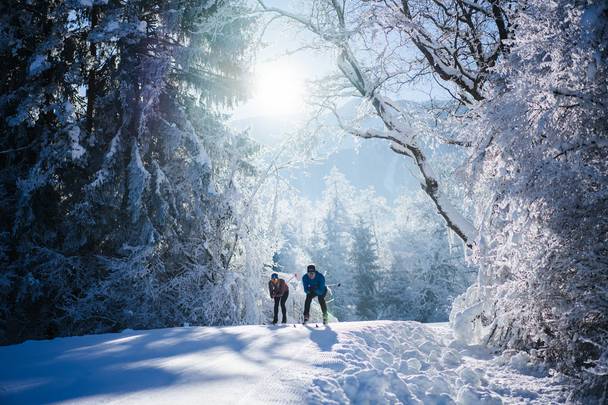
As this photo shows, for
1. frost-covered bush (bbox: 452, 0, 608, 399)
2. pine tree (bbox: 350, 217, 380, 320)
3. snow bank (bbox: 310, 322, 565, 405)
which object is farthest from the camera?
pine tree (bbox: 350, 217, 380, 320)

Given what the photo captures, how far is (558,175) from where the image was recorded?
155 inches

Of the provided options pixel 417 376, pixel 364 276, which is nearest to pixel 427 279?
pixel 364 276

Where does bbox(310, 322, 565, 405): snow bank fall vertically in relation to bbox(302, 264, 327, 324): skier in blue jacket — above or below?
below

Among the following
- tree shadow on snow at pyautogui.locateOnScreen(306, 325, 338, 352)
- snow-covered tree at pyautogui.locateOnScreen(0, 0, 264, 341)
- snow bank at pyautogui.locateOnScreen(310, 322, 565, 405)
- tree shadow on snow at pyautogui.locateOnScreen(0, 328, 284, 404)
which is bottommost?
snow bank at pyautogui.locateOnScreen(310, 322, 565, 405)

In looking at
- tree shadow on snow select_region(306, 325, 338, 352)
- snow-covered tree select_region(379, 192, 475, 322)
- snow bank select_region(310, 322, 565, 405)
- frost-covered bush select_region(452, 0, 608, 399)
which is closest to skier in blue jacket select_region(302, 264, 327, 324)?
tree shadow on snow select_region(306, 325, 338, 352)

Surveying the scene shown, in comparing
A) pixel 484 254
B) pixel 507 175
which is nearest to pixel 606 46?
pixel 507 175

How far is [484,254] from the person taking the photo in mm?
6316

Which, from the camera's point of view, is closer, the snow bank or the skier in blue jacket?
the snow bank

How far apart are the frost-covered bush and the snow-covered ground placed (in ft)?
2.98

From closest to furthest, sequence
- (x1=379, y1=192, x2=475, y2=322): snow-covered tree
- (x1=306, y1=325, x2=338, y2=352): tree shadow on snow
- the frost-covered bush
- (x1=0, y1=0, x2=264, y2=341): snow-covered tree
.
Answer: the frost-covered bush
(x1=306, y1=325, x2=338, y2=352): tree shadow on snow
(x1=0, y1=0, x2=264, y2=341): snow-covered tree
(x1=379, y1=192, x2=475, y2=322): snow-covered tree

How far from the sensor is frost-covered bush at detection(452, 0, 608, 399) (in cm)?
373

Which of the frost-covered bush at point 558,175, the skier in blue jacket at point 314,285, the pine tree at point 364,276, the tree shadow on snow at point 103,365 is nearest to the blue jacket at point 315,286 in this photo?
the skier in blue jacket at point 314,285

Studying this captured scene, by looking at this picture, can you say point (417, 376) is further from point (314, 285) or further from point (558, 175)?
point (314, 285)

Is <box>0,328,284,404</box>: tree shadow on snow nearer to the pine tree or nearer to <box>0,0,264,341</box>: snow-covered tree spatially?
<box>0,0,264,341</box>: snow-covered tree
